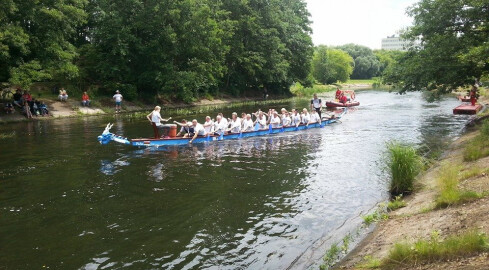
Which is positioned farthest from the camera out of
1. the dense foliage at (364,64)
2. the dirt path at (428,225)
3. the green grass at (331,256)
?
the dense foliage at (364,64)

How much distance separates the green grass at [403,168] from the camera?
10.7 meters

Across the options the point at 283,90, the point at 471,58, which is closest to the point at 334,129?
the point at 471,58

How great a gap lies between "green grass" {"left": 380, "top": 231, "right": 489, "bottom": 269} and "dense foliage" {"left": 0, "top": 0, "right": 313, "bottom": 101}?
2925cm

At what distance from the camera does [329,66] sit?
111625mm

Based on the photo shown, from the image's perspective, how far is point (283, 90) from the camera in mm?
69500

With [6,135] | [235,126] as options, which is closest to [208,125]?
[235,126]

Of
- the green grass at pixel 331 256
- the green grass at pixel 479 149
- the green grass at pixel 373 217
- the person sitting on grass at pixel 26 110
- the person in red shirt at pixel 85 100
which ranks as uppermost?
the person in red shirt at pixel 85 100

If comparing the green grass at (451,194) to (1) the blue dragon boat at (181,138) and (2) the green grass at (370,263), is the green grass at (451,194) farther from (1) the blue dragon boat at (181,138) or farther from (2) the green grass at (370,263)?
(1) the blue dragon boat at (181,138)

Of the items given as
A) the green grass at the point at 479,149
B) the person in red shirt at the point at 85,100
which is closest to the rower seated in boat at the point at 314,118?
the green grass at the point at 479,149

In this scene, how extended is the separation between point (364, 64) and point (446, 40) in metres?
123

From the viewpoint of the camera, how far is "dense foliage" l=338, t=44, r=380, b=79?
456 feet

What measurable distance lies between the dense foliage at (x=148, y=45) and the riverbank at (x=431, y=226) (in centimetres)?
2800

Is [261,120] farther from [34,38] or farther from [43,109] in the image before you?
[34,38]

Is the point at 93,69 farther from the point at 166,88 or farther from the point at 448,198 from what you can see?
the point at 448,198
